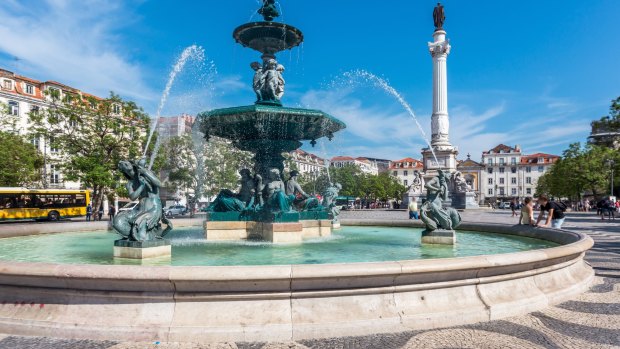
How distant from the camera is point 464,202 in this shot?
45.9 m

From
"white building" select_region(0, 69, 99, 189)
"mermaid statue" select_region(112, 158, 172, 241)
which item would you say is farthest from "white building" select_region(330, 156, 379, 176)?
"mermaid statue" select_region(112, 158, 172, 241)

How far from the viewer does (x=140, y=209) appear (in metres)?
7.11

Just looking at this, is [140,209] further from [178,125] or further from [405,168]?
[405,168]

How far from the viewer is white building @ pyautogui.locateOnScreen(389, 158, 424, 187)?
421 feet

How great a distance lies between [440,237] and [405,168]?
12369cm

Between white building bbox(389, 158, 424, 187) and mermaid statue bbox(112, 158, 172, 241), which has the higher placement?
white building bbox(389, 158, 424, 187)

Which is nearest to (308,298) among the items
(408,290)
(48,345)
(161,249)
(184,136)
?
(408,290)

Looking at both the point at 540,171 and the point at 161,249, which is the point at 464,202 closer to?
the point at 161,249

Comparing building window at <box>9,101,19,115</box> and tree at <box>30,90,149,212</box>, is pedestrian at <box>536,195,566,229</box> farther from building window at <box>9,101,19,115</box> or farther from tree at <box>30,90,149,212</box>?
building window at <box>9,101,19,115</box>

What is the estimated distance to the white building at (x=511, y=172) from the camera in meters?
115

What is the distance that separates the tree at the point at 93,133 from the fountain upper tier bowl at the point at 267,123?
69.0ft

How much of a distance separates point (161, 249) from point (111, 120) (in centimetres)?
2720

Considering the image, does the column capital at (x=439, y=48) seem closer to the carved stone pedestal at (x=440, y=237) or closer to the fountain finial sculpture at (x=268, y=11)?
the fountain finial sculpture at (x=268, y=11)

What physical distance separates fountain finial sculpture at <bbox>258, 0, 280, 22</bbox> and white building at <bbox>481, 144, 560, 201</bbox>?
11183cm
